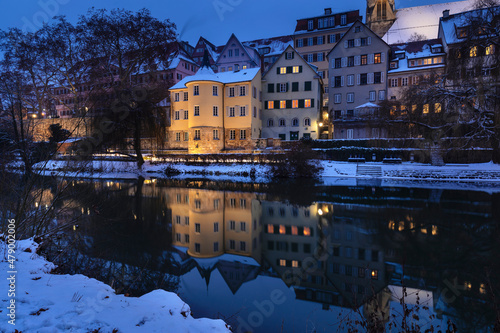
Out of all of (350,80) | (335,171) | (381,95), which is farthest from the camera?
(350,80)

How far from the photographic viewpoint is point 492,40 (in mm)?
21547

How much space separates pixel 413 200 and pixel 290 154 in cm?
1394

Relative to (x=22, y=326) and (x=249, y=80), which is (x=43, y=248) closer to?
(x=22, y=326)

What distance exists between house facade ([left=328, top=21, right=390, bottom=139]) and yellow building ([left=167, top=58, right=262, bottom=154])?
11.7 m

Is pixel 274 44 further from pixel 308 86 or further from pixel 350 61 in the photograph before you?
pixel 308 86

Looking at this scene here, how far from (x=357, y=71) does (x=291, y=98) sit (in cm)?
1069

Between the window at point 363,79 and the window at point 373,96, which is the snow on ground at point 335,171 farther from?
the window at point 363,79

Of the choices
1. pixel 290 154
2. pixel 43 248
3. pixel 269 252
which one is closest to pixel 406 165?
pixel 290 154

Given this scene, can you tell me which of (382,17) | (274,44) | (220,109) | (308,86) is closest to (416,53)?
(308,86)

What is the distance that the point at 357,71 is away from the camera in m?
44.0

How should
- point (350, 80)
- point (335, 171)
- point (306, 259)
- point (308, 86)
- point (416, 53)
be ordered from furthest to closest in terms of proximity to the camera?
point (350, 80) → point (416, 53) → point (308, 86) → point (335, 171) → point (306, 259)

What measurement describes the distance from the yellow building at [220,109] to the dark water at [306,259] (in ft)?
77.1

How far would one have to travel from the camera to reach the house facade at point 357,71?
42906 millimetres

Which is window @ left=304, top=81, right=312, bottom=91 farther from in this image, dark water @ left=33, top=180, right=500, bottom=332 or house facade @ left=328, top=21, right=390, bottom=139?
dark water @ left=33, top=180, right=500, bottom=332
